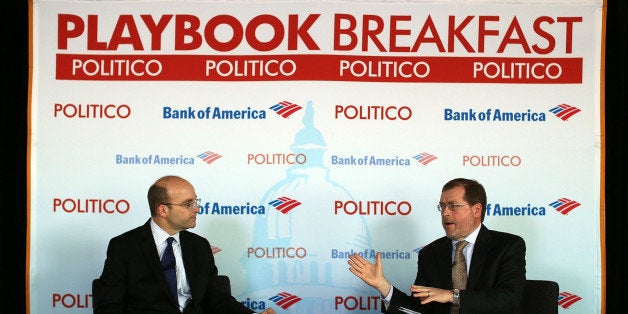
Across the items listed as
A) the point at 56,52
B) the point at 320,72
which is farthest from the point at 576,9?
the point at 56,52

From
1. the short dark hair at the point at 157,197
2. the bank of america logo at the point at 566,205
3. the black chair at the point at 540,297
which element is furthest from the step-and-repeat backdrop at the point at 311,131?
the black chair at the point at 540,297

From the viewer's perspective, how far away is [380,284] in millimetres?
3846

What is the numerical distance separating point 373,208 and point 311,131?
66 centimetres

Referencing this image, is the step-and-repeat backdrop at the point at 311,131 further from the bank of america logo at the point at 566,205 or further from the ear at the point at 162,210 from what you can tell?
the ear at the point at 162,210

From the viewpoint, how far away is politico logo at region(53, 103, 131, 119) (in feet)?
17.3

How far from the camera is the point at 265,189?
525 cm

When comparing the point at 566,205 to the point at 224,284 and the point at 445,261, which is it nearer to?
the point at 445,261

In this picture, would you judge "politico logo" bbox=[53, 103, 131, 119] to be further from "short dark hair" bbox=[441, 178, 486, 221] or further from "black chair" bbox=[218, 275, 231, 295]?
"short dark hair" bbox=[441, 178, 486, 221]

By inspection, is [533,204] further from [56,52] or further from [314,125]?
[56,52]

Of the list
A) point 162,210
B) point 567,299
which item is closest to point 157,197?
point 162,210

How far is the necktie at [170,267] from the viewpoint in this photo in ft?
13.0

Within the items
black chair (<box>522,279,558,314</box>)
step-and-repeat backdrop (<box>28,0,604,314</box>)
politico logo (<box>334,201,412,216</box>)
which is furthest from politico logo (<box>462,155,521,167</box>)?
black chair (<box>522,279,558,314</box>)

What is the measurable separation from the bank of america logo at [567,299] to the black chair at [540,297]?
1.41 m

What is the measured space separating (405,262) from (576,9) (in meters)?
2.05
